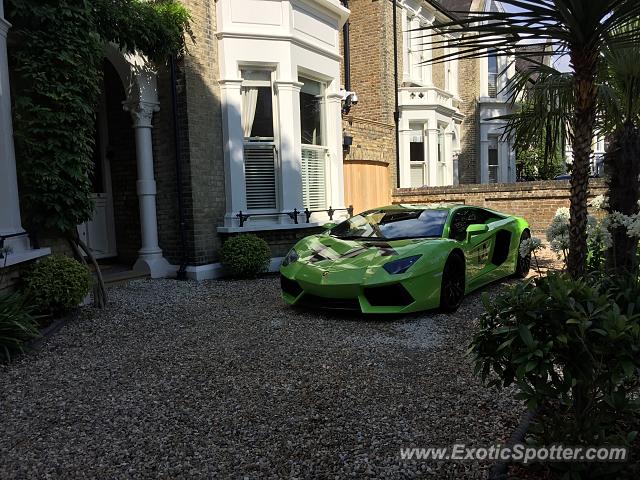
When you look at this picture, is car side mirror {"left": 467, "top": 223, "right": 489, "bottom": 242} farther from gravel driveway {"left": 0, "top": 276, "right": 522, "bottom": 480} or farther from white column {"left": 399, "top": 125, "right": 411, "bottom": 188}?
white column {"left": 399, "top": 125, "right": 411, "bottom": 188}

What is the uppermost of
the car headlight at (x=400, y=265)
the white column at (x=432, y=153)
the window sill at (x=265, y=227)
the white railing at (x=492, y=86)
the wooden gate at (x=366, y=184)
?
the white railing at (x=492, y=86)

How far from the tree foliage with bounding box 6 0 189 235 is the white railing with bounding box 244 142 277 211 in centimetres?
315

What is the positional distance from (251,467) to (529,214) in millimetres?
11307

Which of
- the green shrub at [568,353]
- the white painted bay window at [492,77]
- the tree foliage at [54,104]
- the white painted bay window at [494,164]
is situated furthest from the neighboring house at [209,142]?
the white painted bay window at [494,164]

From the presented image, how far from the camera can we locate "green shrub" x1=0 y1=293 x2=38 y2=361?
4.29m

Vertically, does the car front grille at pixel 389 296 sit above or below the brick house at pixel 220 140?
below

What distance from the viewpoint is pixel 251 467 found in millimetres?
2590

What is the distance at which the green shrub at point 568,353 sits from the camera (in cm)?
198

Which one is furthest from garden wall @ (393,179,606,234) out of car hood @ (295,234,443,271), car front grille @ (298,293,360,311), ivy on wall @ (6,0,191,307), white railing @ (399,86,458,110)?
ivy on wall @ (6,0,191,307)

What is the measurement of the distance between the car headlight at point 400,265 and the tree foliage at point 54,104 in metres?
3.47

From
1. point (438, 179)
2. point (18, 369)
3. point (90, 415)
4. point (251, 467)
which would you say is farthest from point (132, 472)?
point (438, 179)

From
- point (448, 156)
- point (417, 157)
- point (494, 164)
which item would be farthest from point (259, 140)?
point (494, 164)

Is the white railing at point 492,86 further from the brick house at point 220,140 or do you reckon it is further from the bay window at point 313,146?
the bay window at point 313,146

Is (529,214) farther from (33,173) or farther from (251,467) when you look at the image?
(251,467)
